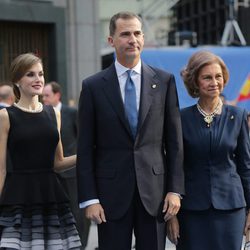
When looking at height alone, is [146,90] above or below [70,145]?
above

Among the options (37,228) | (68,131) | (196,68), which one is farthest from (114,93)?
(68,131)

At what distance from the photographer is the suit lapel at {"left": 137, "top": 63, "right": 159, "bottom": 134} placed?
4.06 metres

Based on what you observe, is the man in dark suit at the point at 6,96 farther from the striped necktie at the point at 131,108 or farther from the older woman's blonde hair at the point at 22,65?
the striped necktie at the point at 131,108

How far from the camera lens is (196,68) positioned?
436cm

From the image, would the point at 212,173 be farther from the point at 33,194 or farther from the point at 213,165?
the point at 33,194

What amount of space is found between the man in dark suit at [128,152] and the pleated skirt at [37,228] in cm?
38

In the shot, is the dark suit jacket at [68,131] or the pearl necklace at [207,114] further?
the dark suit jacket at [68,131]

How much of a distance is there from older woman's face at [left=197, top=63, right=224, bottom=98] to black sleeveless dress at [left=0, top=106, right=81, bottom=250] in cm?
111

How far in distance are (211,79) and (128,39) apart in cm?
65

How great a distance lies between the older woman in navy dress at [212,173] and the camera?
14.0 ft

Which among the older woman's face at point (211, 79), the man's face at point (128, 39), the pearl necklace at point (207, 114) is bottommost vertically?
the pearl necklace at point (207, 114)

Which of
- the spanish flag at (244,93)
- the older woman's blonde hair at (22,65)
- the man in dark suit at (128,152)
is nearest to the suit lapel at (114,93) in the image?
the man in dark suit at (128,152)

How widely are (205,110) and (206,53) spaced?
1.27 ft

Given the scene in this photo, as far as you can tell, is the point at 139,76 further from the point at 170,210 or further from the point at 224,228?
the point at 224,228
